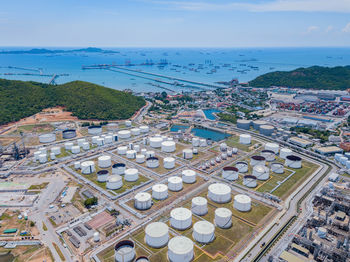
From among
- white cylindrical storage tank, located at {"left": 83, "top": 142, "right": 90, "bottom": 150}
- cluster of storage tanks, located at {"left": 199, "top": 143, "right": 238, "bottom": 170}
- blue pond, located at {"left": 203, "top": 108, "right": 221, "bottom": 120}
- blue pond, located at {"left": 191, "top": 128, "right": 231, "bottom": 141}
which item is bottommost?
blue pond, located at {"left": 203, "top": 108, "right": 221, "bottom": 120}

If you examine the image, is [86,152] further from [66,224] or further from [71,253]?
[71,253]

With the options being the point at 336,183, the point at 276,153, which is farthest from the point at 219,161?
the point at 336,183

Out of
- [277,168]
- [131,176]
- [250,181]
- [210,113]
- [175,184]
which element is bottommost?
[210,113]

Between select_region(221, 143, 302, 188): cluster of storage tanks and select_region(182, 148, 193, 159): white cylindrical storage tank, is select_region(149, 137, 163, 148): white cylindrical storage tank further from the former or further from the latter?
select_region(221, 143, 302, 188): cluster of storage tanks

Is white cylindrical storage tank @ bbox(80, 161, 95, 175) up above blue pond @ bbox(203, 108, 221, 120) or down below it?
above

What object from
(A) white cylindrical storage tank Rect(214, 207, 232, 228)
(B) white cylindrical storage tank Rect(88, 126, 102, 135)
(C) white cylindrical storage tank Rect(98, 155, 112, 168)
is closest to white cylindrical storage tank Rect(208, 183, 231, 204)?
(A) white cylindrical storage tank Rect(214, 207, 232, 228)

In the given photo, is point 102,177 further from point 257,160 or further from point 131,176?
point 257,160

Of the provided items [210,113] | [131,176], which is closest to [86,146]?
[131,176]
